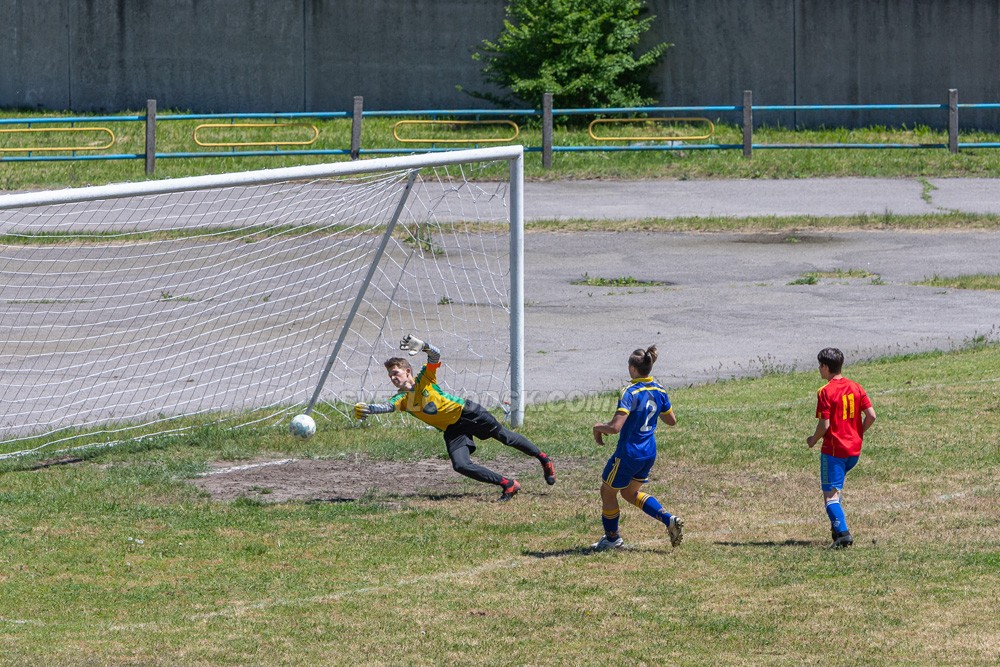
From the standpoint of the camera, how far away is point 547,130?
29.0 metres

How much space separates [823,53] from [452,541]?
27.0 meters

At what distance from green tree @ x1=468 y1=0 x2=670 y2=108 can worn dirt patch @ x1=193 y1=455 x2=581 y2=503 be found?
21499 mm

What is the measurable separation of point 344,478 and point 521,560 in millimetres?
2884

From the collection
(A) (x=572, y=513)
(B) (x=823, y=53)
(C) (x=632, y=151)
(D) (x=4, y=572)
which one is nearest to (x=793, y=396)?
(A) (x=572, y=513)

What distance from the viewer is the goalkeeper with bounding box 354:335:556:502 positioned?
10.7 meters

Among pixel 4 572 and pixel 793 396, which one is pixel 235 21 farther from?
pixel 4 572

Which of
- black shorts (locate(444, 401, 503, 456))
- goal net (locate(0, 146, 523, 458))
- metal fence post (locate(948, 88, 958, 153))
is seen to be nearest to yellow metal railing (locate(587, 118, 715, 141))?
metal fence post (locate(948, 88, 958, 153))

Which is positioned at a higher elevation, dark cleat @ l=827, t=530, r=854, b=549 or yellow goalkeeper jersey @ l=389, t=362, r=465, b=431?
yellow goalkeeper jersey @ l=389, t=362, r=465, b=431

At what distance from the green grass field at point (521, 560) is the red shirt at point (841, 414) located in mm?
687

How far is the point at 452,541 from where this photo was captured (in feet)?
31.6

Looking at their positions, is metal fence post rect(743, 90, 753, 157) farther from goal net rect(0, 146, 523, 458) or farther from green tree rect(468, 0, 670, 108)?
goal net rect(0, 146, 523, 458)

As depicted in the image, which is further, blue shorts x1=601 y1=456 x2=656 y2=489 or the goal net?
the goal net

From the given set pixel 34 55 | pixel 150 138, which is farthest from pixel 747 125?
pixel 34 55

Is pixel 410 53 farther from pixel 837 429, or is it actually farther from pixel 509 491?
pixel 837 429
